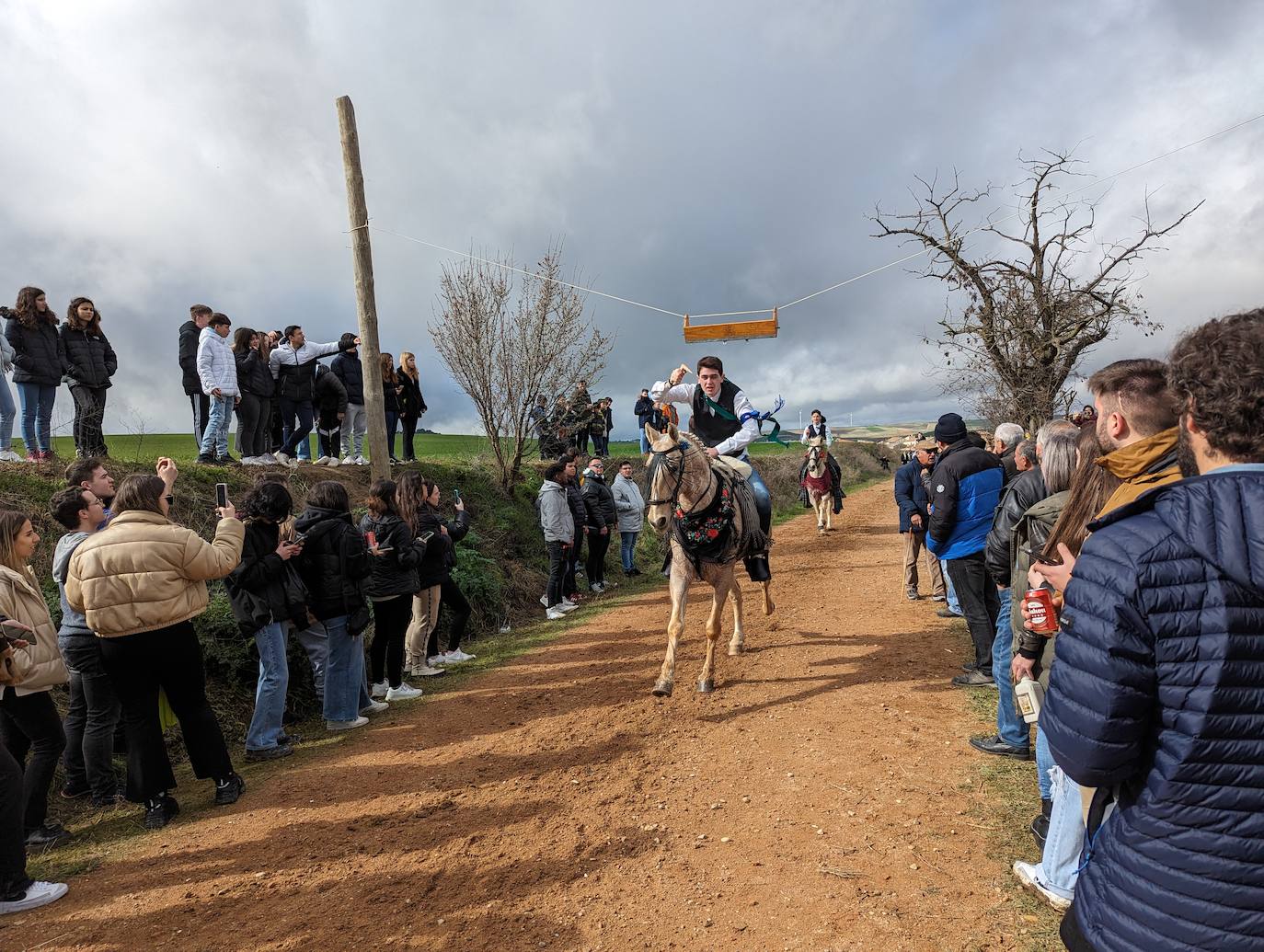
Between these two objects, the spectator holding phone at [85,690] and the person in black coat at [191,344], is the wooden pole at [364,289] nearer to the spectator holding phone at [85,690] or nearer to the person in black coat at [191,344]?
the person in black coat at [191,344]

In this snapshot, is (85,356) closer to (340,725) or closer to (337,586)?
(337,586)

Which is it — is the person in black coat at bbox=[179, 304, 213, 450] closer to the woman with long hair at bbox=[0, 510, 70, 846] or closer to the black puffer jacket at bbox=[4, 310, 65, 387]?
the black puffer jacket at bbox=[4, 310, 65, 387]

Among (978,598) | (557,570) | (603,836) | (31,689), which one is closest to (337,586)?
(31,689)

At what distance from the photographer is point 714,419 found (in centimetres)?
804

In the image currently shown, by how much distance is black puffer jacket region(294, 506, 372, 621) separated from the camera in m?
6.02

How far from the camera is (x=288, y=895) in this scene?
3.81 m

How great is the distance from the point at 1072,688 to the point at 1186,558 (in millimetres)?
447

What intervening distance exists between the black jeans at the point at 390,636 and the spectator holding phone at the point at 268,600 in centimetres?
124

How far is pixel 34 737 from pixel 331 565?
2260mm

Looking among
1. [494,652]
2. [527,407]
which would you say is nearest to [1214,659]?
[494,652]

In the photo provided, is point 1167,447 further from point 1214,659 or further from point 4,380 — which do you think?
point 4,380

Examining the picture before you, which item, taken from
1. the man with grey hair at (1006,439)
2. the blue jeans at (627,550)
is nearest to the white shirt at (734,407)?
the man with grey hair at (1006,439)

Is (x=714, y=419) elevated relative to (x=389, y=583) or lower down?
elevated

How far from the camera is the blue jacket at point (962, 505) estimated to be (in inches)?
248
